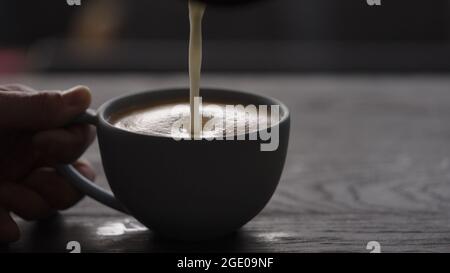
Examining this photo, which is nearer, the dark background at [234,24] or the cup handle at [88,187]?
the cup handle at [88,187]

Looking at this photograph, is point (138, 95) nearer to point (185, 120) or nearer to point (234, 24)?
point (185, 120)

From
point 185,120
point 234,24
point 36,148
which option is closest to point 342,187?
point 185,120

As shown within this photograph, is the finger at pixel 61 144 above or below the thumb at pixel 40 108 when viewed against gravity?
below

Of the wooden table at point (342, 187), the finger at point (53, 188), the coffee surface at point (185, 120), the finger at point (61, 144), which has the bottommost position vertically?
the wooden table at point (342, 187)

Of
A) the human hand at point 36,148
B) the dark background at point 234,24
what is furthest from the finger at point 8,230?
the dark background at point 234,24

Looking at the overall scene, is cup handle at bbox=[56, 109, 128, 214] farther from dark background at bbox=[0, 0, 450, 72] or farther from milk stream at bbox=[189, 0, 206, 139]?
dark background at bbox=[0, 0, 450, 72]

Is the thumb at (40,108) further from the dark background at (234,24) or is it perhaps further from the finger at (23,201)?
the dark background at (234,24)

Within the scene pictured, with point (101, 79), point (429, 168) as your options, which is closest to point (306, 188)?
point (429, 168)
